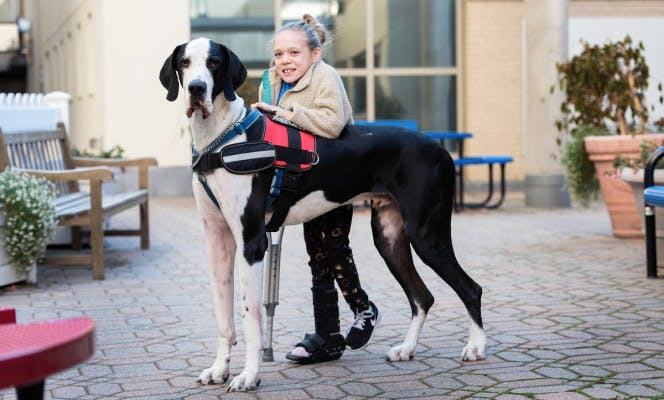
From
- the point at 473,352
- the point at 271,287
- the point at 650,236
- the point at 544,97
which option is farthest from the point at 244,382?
the point at 544,97

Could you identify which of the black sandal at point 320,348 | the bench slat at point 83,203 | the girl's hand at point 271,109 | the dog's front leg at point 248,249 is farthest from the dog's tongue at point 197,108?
the bench slat at point 83,203

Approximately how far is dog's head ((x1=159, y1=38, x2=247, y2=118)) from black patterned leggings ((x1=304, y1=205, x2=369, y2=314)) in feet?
3.10

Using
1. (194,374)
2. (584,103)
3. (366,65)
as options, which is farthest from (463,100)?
(194,374)

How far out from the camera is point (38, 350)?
2.41 meters

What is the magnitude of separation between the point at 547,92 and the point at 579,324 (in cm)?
862

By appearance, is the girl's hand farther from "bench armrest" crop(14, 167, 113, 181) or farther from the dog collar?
"bench armrest" crop(14, 167, 113, 181)

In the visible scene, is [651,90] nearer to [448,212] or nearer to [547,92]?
[547,92]

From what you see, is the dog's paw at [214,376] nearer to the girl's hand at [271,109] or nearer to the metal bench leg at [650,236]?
the girl's hand at [271,109]

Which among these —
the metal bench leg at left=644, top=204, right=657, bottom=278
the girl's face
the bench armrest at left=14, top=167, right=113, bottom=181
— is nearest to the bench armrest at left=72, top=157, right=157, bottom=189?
the bench armrest at left=14, top=167, right=113, bottom=181

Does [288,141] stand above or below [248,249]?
above

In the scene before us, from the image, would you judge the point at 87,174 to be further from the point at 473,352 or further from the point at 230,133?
the point at 473,352

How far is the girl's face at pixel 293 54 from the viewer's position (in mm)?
5160

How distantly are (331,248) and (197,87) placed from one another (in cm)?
120

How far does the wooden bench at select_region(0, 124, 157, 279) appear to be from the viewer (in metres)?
8.48
